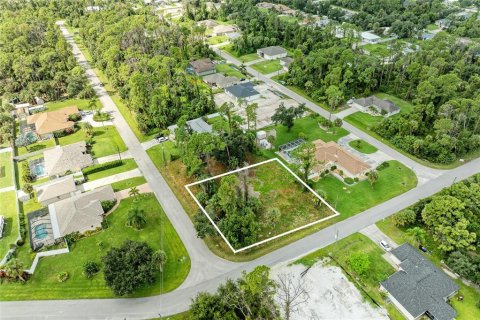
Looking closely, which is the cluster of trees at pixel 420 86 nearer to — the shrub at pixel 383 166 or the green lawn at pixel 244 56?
the shrub at pixel 383 166

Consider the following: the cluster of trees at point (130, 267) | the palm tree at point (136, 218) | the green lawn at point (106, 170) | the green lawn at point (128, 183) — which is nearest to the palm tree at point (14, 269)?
the cluster of trees at point (130, 267)

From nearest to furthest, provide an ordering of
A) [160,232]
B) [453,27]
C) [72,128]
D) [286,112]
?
[160,232]
[286,112]
[72,128]
[453,27]

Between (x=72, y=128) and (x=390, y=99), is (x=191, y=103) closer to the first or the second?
(x=72, y=128)

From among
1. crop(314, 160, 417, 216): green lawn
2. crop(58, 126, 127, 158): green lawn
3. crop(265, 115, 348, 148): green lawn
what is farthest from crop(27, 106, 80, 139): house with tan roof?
crop(314, 160, 417, 216): green lawn

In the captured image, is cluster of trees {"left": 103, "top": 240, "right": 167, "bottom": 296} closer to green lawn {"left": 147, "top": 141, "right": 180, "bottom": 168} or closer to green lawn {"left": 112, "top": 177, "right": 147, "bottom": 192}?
green lawn {"left": 112, "top": 177, "right": 147, "bottom": 192}

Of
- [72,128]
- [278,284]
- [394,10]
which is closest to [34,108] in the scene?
[72,128]

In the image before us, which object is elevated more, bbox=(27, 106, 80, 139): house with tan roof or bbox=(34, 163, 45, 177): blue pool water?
bbox=(27, 106, 80, 139): house with tan roof
